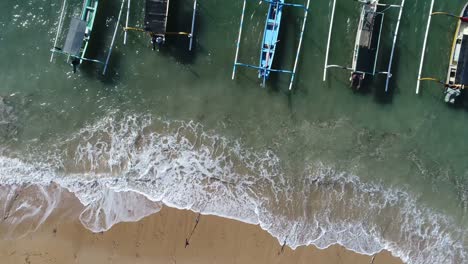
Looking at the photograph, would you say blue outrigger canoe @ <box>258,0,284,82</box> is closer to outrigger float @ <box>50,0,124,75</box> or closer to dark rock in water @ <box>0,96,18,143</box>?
outrigger float @ <box>50,0,124,75</box>

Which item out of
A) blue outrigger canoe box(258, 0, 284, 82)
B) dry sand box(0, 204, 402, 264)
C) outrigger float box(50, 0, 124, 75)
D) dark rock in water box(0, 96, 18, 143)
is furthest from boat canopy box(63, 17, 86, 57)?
blue outrigger canoe box(258, 0, 284, 82)

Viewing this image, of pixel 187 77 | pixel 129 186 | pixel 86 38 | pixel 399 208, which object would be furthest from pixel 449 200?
pixel 86 38

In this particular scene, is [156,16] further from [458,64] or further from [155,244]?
[458,64]

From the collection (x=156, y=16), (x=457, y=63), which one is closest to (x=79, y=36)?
(x=156, y=16)

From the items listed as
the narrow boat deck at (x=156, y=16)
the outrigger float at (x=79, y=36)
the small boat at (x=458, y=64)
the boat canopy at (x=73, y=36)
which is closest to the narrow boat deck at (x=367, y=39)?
the small boat at (x=458, y=64)

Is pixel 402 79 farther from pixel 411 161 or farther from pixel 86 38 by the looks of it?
pixel 86 38

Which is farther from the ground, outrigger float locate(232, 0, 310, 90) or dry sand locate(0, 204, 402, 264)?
outrigger float locate(232, 0, 310, 90)
